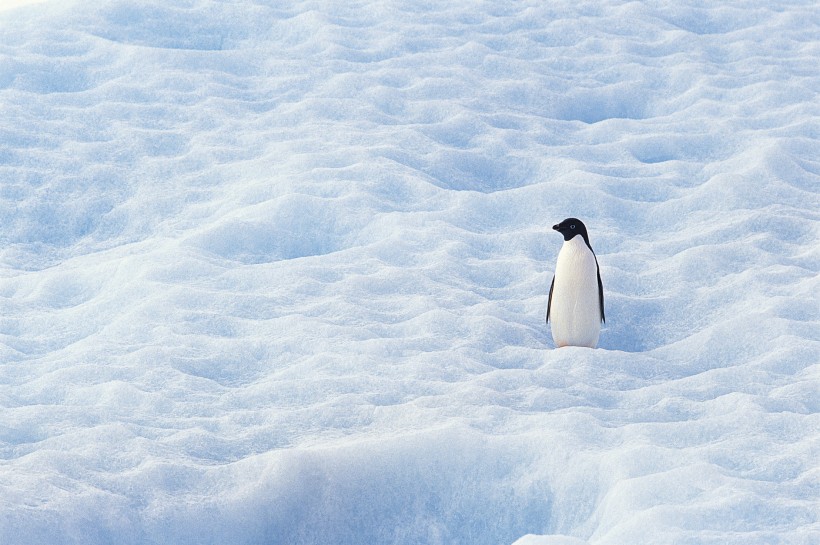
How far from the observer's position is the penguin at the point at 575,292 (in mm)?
4000

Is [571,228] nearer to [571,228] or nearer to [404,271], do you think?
[571,228]

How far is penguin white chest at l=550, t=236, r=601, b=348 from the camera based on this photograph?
13.1ft

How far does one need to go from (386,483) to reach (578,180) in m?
2.78

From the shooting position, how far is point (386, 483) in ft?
10.6

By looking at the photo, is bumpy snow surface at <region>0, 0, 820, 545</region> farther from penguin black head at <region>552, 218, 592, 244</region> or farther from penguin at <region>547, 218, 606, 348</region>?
penguin black head at <region>552, 218, 592, 244</region>

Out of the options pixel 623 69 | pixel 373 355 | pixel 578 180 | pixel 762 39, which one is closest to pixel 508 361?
pixel 373 355

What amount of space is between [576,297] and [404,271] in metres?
0.99

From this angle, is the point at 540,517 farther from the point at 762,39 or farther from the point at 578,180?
the point at 762,39

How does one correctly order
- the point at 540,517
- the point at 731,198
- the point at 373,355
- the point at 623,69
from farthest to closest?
the point at 623,69 → the point at 731,198 → the point at 373,355 → the point at 540,517

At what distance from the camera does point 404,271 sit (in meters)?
4.70

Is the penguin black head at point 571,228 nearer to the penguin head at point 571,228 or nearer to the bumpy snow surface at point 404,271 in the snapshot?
the penguin head at point 571,228

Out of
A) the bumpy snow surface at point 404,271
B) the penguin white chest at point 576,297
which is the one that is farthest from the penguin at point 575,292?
the bumpy snow surface at point 404,271

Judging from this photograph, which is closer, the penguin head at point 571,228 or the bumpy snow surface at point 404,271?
the bumpy snow surface at point 404,271

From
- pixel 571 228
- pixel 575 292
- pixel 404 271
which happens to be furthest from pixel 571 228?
pixel 404 271
